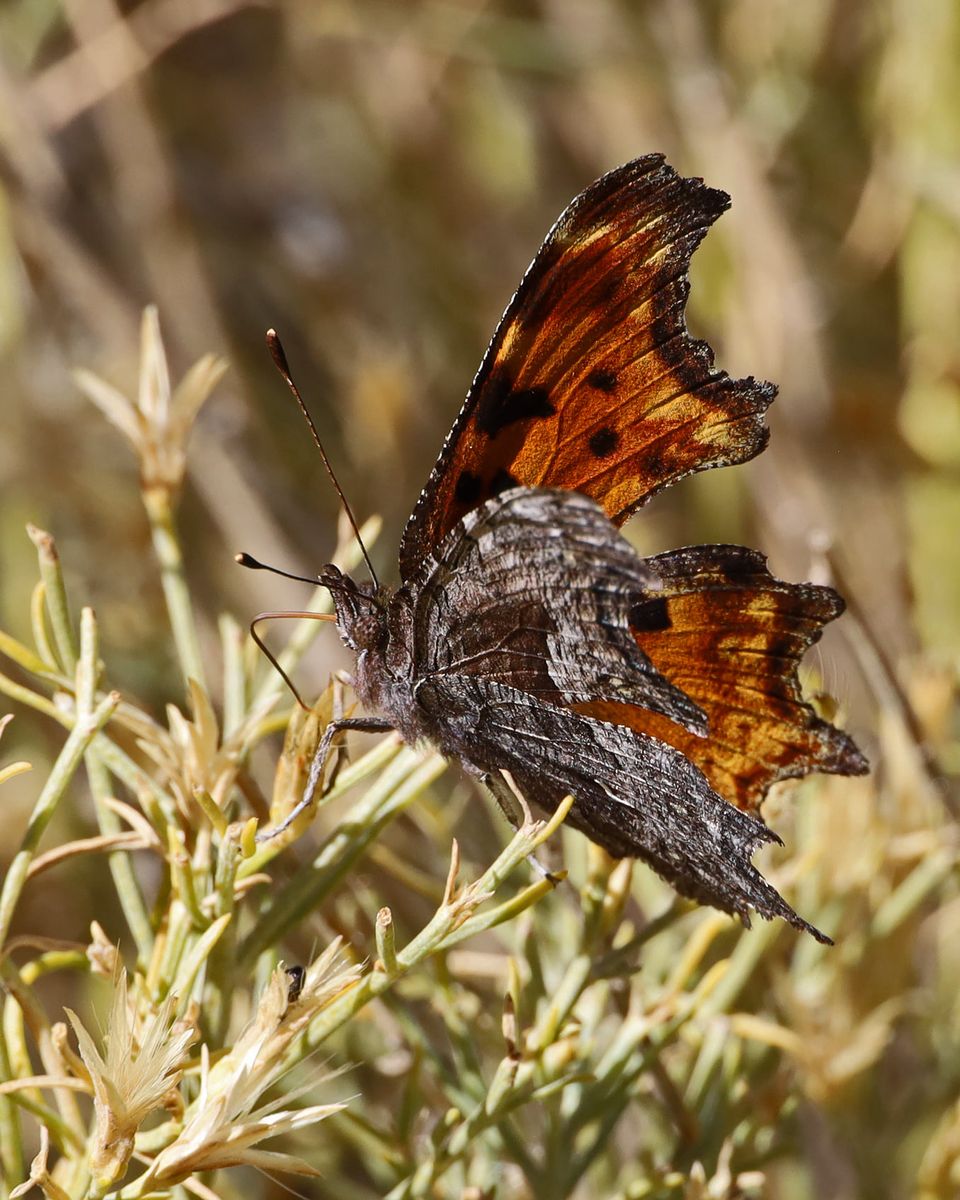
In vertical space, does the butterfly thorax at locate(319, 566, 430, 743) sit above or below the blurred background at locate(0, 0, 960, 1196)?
below

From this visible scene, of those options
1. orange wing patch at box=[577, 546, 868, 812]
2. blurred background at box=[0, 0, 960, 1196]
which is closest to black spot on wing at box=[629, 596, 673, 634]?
orange wing patch at box=[577, 546, 868, 812]

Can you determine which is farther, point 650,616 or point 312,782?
point 650,616

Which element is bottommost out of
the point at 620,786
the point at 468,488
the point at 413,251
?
the point at 620,786

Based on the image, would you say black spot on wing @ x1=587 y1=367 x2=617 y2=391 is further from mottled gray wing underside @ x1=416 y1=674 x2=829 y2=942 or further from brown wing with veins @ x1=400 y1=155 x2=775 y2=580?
mottled gray wing underside @ x1=416 y1=674 x2=829 y2=942

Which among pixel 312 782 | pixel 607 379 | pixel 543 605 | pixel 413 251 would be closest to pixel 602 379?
pixel 607 379

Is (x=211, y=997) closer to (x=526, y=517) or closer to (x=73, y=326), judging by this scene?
(x=526, y=517)

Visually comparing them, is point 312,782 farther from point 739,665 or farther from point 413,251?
point 413,251
